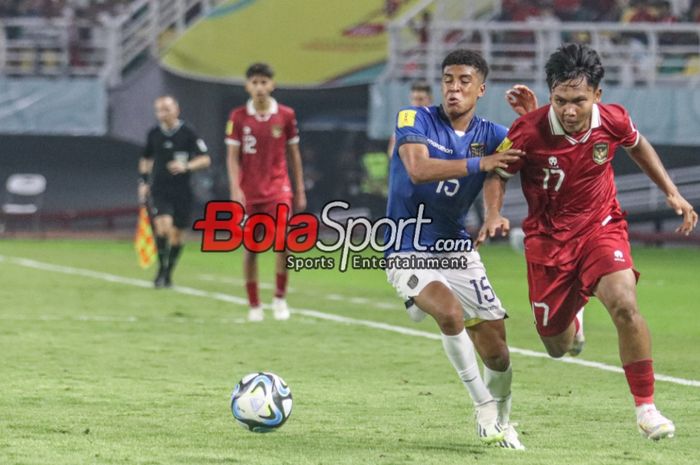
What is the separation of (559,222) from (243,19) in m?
23.7

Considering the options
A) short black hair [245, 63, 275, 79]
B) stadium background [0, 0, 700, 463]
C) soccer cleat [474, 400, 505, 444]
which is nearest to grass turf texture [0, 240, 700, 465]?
soccer cleat [474, 400, 505, 444]

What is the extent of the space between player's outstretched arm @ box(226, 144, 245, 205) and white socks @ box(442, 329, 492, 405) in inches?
258

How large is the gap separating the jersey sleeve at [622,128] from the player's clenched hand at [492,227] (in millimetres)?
775

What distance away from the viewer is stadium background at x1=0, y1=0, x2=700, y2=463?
90.1 ft

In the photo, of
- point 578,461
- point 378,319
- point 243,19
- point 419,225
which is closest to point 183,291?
point 378,319

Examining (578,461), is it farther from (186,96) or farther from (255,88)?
(186,96)

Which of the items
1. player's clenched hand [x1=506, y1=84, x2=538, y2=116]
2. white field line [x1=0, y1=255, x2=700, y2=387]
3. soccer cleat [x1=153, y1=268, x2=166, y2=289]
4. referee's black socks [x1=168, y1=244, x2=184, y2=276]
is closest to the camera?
player's clenched hand [x1=506, y1=84, x2=538, y2=116]

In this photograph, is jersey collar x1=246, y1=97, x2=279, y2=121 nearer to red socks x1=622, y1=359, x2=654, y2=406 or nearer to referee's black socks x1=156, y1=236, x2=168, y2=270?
referee's black socks x1=156, y1=236, x2=168, y2=270

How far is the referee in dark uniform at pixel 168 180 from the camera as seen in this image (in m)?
18.1

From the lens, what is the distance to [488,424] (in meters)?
7.24

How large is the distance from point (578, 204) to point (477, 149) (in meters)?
0.59

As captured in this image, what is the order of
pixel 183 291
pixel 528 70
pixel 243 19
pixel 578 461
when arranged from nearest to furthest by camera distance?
pixel 578 461 → pixel 183 291 → pixel 528 70 → pixel 243 19

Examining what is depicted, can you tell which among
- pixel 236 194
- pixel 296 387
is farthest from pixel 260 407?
pixel 236 194

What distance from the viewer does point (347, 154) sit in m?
32.9
